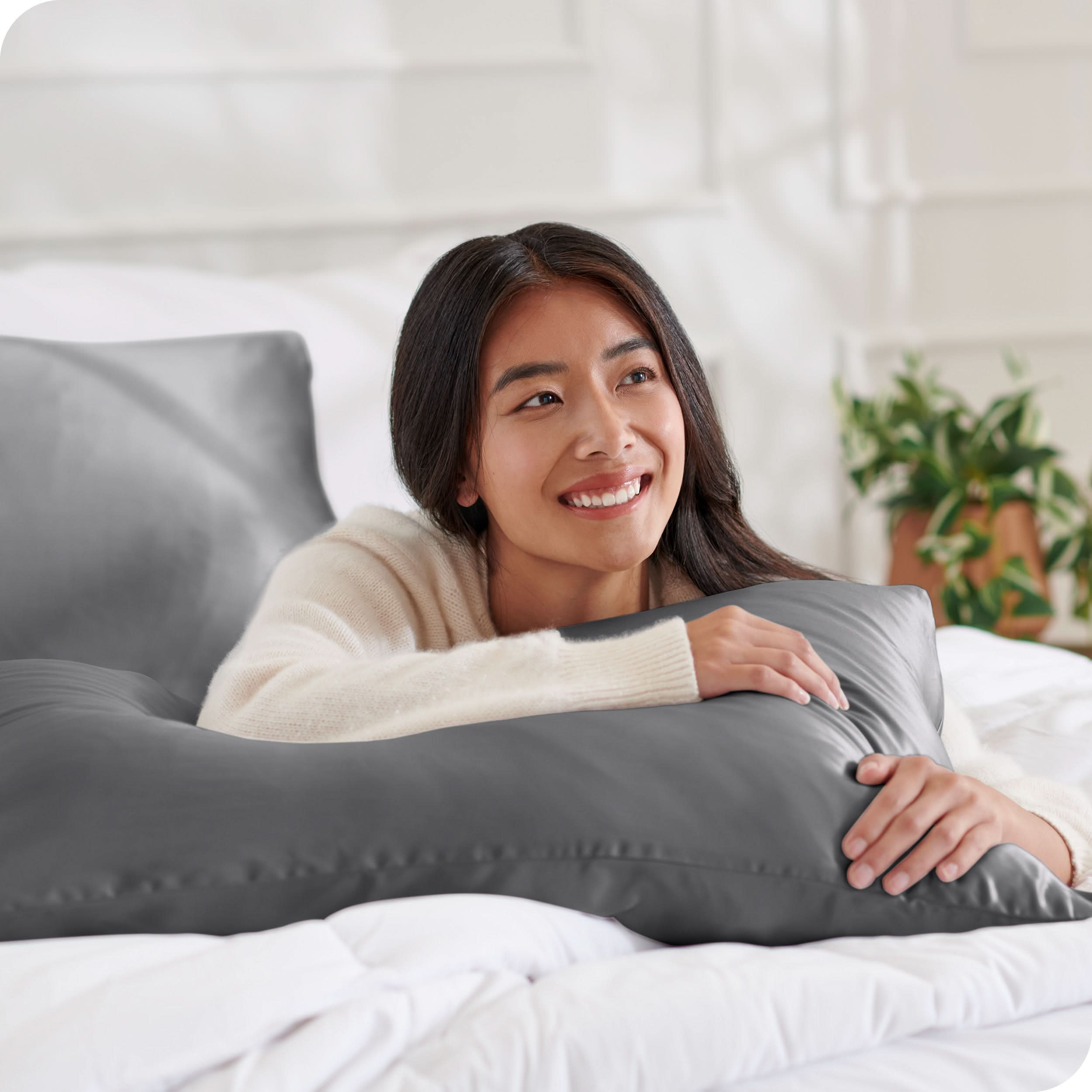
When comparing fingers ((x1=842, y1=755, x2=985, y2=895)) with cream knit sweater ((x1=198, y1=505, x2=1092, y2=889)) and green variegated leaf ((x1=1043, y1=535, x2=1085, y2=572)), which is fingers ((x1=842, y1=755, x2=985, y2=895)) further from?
green variegated leaf ((x1=1043, y1=535, x2=1085, y2=572))

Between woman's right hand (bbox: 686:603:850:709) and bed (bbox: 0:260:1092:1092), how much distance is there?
0.18 metres

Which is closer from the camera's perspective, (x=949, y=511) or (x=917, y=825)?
(x=917, y=825)

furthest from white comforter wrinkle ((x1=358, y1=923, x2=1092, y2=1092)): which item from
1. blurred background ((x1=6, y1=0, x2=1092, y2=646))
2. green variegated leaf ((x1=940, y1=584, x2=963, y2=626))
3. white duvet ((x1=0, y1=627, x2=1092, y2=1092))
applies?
green variegated leaf ((x1=940, y1=584, x2=963, y2=626))

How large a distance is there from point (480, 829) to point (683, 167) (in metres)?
1.99

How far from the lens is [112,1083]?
21.3 inches

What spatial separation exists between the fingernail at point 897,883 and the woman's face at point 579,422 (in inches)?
17.3

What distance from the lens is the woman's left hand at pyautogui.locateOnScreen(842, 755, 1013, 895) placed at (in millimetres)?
727

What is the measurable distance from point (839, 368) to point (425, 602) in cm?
161

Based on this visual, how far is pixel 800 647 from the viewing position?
876 millimetres

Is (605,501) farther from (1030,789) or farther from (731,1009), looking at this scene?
(731,1009)

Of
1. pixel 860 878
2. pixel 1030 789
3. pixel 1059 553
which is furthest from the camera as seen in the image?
pixel 1059 553

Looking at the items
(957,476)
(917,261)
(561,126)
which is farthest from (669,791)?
(917,261)

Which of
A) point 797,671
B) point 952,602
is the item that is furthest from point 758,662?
point 952,602

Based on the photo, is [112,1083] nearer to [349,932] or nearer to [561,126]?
[349,932]
